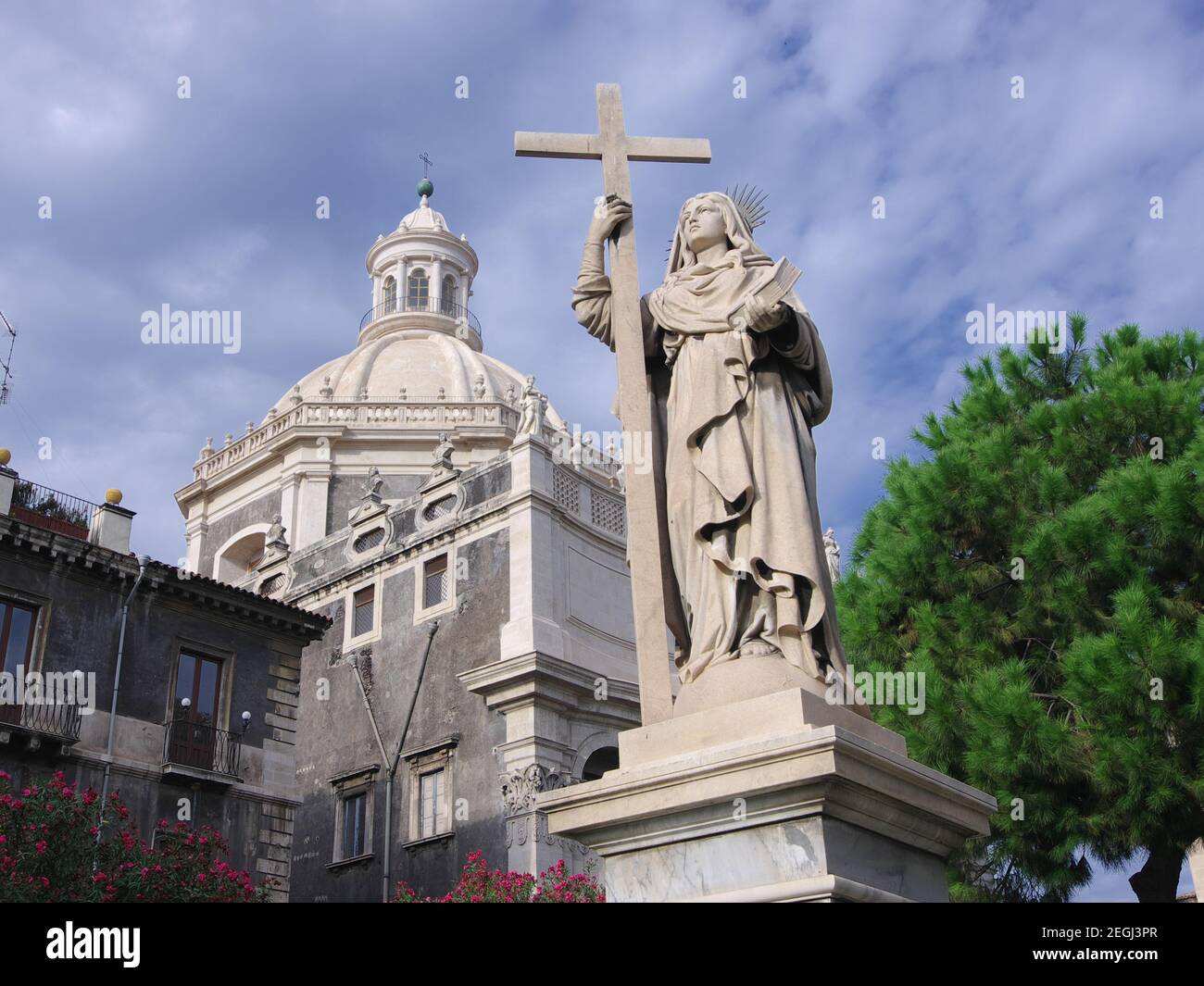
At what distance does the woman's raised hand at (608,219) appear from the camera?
618 centimetres

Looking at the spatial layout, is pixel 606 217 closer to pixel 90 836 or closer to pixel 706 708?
pixel 706 708

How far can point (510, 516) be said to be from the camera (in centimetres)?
2708

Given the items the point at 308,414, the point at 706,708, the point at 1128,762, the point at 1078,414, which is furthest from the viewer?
the point at 308,414

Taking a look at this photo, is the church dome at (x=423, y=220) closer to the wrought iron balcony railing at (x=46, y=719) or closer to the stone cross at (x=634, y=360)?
the wrought iron balcony railing at (x=46, y=719)

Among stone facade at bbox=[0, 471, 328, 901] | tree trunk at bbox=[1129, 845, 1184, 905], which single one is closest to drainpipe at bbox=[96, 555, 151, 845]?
stone facade at bbox=[0, 471, 328, 901]

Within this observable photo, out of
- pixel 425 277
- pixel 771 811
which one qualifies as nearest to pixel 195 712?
pixel 771 811

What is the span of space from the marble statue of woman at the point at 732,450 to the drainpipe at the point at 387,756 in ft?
69.6

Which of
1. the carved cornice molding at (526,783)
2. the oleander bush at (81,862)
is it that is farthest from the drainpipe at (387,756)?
the oleander bush at (81,862)

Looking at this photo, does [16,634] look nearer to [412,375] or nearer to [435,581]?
[435,581]

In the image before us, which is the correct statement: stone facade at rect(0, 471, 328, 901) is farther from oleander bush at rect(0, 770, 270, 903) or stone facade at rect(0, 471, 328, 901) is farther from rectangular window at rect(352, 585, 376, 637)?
rectangular window at rect(352, 585, 376, 637)

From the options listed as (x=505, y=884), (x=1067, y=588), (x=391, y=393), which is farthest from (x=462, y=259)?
(x=1067, y=588)

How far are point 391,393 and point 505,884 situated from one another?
24093 millimetres

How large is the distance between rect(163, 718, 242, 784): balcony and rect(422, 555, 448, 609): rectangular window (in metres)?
5.65

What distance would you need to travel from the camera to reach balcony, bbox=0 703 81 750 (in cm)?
2020
